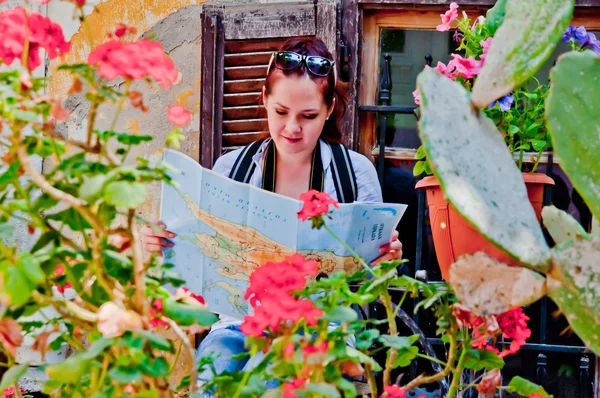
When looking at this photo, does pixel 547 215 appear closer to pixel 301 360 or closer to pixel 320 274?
pixel 301 360

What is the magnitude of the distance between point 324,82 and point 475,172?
1.16m

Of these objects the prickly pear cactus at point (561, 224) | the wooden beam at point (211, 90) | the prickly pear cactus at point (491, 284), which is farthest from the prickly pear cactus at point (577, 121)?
the wooden beam at point (211, 90)

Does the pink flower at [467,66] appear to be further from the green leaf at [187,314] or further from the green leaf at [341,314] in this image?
the green leaf at [187,314]

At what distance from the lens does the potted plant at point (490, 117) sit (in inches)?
110

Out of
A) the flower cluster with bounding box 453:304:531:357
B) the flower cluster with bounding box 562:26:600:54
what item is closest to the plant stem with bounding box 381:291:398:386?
the flower cluster with bounding box 453:304:531:357

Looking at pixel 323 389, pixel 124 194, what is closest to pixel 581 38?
pixel 323 389

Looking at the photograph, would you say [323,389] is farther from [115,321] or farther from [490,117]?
[490,117]

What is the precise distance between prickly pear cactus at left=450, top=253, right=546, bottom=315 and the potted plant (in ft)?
4.23

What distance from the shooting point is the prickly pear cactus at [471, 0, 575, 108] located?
1484 mm

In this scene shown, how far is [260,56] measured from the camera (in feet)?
11.4

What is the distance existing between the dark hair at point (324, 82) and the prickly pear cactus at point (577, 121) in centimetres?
110

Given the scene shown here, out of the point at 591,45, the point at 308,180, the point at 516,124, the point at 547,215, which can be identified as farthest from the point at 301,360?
the point at 591,45

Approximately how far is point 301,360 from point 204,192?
0.84 m

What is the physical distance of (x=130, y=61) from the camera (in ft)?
4.21
